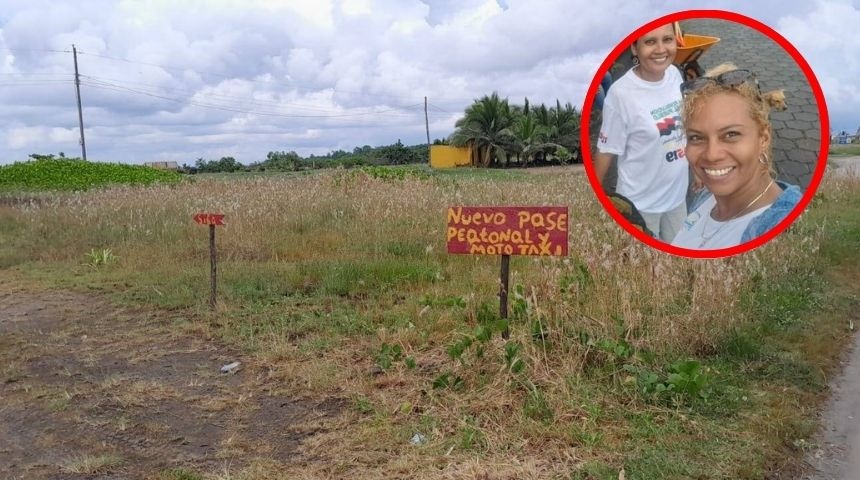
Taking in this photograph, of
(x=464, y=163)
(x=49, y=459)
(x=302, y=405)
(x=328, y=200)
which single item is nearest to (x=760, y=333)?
(x=302, y=405)

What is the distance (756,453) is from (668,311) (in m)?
1.61

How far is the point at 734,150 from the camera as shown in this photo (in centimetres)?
248

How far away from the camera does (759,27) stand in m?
A: 2.66

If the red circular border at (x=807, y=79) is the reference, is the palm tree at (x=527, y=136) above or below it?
above

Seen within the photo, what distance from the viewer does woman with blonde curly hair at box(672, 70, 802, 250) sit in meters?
2.48

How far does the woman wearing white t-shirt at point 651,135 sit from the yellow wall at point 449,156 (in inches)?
1585

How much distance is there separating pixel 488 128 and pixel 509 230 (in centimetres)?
3731

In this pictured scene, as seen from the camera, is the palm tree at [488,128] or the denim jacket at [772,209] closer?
the denim jacket at [772,209]

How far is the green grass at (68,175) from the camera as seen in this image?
23.2 metres

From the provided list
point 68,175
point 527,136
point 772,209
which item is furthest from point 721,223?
point 527,136

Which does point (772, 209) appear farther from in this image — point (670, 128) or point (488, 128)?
point (488, 128)

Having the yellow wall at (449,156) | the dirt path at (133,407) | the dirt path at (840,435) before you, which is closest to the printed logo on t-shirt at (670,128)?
the dirt path at (840,435)

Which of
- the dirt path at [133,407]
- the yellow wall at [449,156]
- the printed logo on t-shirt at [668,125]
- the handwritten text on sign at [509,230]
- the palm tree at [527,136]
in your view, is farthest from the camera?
the yellow wall at [449,156]

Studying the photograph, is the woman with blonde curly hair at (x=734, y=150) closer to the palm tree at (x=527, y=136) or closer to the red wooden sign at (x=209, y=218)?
the red wooden sign at (x=209, y=218)
